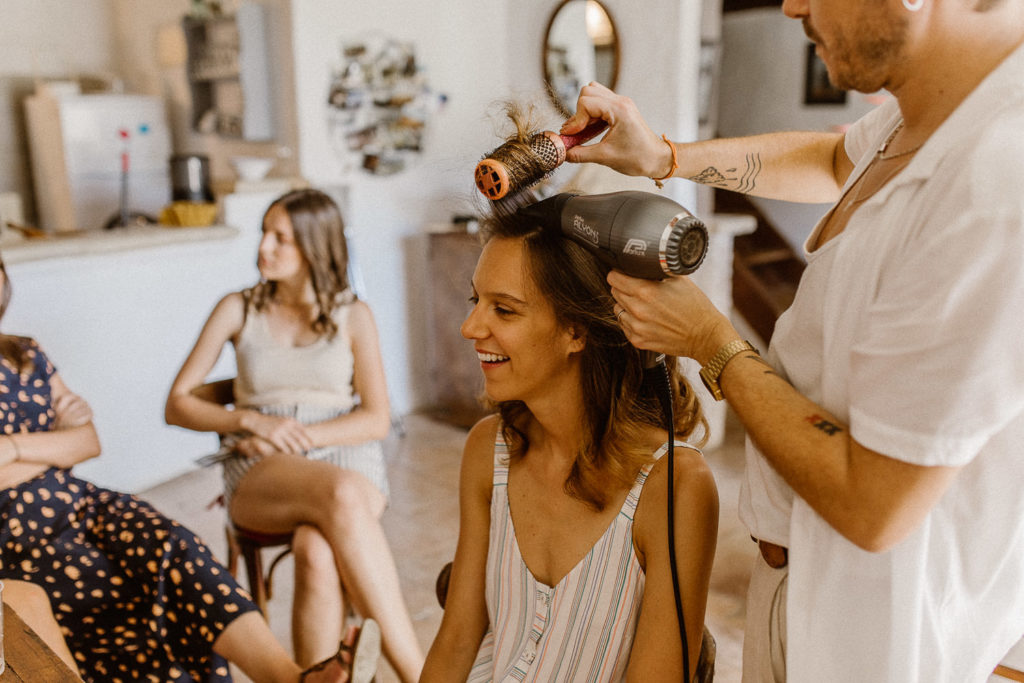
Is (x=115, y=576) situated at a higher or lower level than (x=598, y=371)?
lower

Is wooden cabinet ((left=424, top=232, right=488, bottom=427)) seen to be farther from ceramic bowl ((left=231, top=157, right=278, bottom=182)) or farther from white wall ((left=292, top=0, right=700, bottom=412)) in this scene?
ceramic bowl ((left=231, top=157, right=278, bottom=182))

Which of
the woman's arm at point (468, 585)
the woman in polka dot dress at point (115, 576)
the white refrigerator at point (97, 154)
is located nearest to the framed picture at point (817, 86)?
the white refrigerator at point (97, 154)

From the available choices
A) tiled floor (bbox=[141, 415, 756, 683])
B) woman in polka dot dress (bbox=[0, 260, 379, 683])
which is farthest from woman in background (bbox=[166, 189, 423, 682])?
tiled floor (bbox=[141, 415, 756, 683])

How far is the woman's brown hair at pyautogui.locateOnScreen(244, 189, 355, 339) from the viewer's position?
2.33 meters

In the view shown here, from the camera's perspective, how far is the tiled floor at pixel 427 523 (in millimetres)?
2531

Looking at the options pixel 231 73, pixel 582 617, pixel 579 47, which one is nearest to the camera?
pixel 582 617

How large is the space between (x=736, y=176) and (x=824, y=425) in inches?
25.1

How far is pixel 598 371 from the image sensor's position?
1327 mm

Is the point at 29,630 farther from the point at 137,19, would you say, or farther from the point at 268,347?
the point at 137,19

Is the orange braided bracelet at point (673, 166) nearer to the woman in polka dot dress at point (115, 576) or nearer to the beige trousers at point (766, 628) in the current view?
the beige trousers at point (766, 628)

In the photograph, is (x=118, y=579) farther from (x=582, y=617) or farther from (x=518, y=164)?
(x=518, y=164)

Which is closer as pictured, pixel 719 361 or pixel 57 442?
pixel 719 361

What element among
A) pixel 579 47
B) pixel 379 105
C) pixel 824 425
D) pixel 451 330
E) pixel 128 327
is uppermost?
pixel 579 47

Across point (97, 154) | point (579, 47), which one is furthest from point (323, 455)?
point (97, 154)
